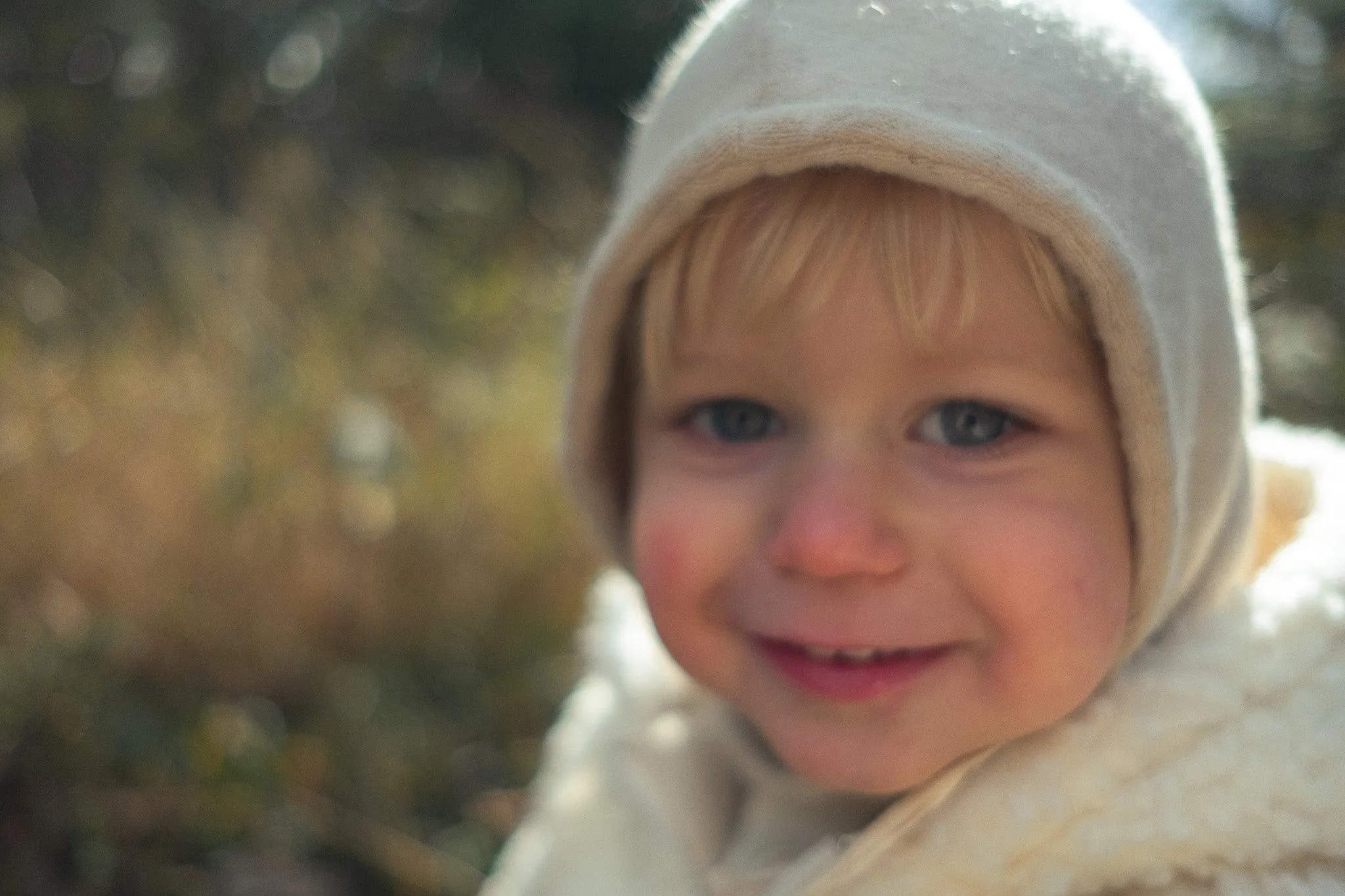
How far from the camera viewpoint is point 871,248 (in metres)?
1.18

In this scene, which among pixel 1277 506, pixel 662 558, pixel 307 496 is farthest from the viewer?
pixel 307 496

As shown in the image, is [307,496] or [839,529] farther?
[307,496]

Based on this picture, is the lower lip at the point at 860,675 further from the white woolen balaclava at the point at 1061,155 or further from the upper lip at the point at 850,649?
the white woolen balaclava at the point at 1061,155

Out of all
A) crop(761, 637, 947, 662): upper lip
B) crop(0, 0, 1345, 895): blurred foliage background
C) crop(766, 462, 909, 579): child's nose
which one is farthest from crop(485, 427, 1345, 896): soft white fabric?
crop(0, 0, 1345, 895): blurred foliage background

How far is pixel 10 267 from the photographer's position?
352 cm

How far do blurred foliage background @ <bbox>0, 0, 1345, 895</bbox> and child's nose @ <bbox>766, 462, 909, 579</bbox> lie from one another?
1.04m

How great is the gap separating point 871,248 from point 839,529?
26 centimetres

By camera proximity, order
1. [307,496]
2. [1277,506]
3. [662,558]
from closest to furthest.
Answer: [662,558] → [1277,506] → [307,496]

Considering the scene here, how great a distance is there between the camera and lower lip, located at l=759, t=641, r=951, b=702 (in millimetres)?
1235

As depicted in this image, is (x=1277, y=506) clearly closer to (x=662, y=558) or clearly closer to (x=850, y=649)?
(x=850, y=649)

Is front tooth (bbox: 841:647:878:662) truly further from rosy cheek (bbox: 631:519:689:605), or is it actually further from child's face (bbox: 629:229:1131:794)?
rosy cheek (bbox: 631:519:689:605)

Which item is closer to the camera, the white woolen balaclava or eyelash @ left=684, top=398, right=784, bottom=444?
the white woolen balaclava

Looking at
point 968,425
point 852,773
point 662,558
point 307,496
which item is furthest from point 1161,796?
point 307,496

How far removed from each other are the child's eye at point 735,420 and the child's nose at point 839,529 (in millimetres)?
121
